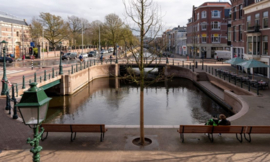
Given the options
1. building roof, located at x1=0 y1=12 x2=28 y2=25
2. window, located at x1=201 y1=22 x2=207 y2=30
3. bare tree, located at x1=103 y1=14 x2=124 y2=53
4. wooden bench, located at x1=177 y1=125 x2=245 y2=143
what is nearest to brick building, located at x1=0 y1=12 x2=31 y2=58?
building roof, located at x1=0 y1=12 x2=28 y2=25

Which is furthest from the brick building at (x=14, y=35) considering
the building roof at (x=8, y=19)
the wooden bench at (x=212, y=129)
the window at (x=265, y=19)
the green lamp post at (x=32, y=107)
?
the green lamp post at (x=32, y=107)

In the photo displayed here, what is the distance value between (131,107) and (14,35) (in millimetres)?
57049

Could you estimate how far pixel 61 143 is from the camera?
402 inches

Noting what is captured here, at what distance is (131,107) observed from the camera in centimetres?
2333

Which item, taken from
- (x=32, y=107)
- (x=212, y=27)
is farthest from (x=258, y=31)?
(x=212, y=27)

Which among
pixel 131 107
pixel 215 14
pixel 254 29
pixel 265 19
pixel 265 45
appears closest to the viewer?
pixel 131 107

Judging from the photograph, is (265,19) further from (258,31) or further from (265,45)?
(265,45)

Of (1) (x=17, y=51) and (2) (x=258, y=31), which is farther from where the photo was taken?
(1) (x=17, y=51)

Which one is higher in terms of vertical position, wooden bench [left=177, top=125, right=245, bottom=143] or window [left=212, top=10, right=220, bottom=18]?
window [left=212, top=10, right=220, bottom=18]

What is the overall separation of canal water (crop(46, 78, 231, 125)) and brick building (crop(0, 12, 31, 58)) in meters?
40.2

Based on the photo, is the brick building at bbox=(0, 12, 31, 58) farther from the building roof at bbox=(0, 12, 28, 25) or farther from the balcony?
the balcony

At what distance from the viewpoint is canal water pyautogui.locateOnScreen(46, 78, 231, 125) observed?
63.2 ft

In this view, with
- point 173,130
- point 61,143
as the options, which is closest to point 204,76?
point 173,130

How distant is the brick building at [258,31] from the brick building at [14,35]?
53.6 m
